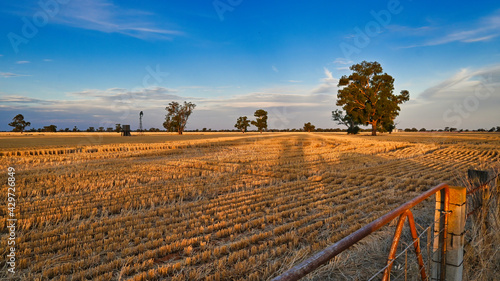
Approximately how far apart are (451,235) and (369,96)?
5503 cm

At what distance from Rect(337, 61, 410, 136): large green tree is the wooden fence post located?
2129 inches

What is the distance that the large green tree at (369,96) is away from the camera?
52906mm

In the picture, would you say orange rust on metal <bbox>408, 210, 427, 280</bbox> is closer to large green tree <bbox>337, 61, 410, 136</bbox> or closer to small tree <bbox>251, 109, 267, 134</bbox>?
large green tree <bbox>337, 61, 410, 136</bbox>

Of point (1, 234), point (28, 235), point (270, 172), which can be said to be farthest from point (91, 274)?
point (270, 172)

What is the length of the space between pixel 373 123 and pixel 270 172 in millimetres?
47991

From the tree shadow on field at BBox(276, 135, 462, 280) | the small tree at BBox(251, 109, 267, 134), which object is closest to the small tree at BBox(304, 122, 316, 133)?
the small tree at BBox(251, 109, 267, 134)

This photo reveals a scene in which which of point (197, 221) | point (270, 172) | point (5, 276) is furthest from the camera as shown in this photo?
point (270, 172)

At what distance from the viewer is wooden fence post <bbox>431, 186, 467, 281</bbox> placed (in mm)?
3064

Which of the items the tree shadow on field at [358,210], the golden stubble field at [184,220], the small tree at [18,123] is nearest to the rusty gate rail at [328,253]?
the tree shadow on field at [358,210]

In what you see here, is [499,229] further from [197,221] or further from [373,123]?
→ [373,123]

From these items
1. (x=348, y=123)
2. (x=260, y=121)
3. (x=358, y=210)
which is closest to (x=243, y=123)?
(x=260, y=121)

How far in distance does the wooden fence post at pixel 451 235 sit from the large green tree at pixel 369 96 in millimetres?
54073

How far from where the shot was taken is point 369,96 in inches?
2094

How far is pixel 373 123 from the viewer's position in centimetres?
5484
